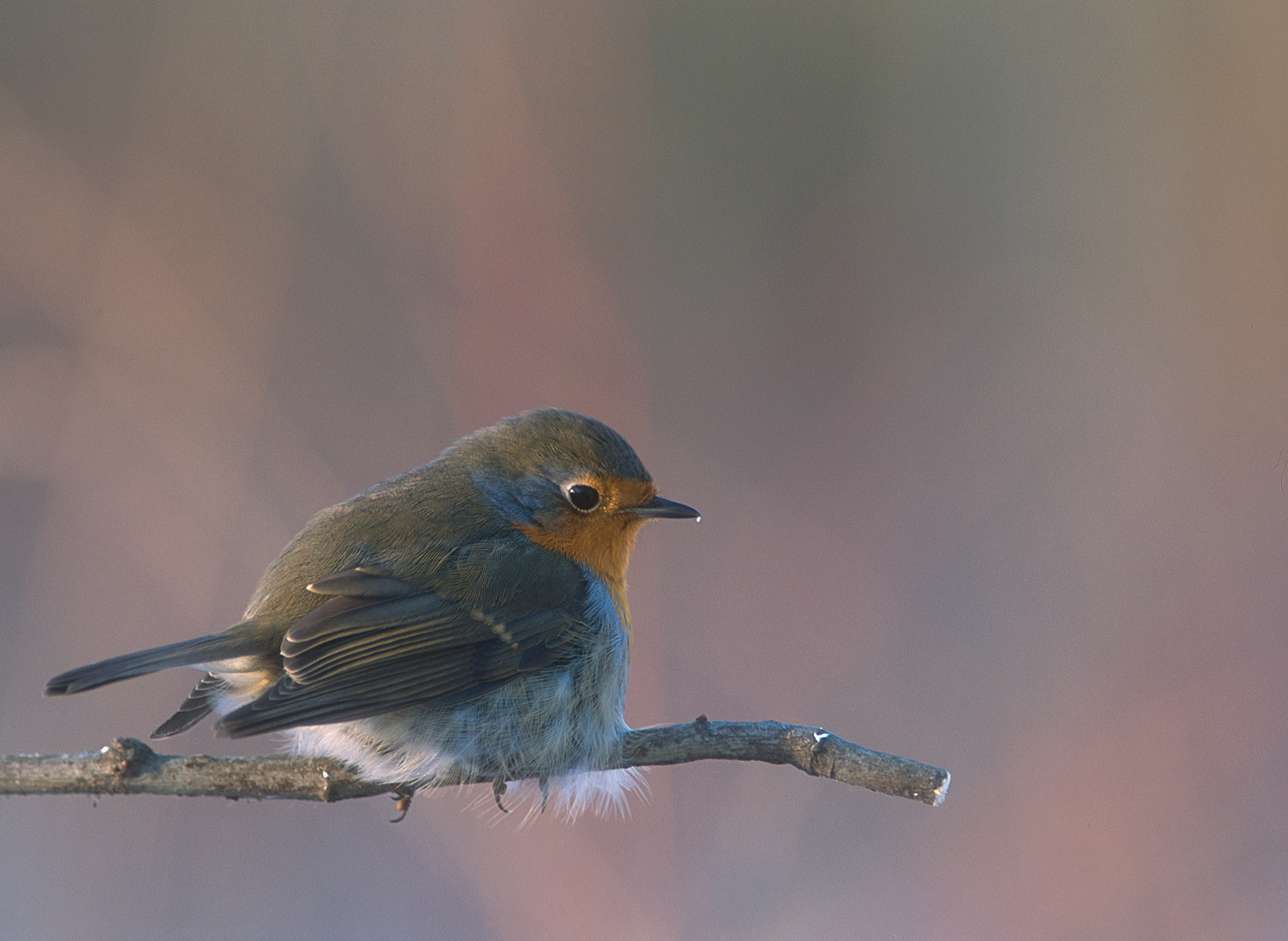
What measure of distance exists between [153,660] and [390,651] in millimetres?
321

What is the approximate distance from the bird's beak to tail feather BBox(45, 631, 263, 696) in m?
0.63

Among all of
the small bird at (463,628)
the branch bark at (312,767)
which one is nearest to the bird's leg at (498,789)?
the small bird at (463,628)

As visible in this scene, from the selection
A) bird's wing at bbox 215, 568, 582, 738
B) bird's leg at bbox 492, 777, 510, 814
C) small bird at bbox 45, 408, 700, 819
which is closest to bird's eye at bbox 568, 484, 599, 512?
small bird at bbox 45, 408, 700, 819

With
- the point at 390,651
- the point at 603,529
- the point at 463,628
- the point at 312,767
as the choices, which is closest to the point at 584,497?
the point at 603,529

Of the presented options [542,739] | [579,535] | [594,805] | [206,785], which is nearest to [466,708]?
[542,739]

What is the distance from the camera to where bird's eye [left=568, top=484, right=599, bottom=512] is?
165cm

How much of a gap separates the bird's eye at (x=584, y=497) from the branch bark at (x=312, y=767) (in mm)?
559

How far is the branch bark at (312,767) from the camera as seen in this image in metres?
0.92

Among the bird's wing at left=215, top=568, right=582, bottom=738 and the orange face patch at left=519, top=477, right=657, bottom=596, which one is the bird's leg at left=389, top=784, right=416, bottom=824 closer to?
the bird's wing at left=215, top=568, right=582, bottom=738

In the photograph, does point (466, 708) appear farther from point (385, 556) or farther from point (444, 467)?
point (444, 467)

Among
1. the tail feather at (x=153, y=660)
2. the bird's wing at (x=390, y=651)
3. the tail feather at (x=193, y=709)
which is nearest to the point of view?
the tail feather at (x=153, y=660)

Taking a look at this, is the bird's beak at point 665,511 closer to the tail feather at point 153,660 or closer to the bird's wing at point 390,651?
the bird's wing at point 390,651

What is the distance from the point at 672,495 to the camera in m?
1.83

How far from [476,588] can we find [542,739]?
0.84 ft
